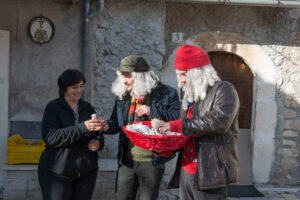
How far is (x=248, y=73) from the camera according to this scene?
216 inches

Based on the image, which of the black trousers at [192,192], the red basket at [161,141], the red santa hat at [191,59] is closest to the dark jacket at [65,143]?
the red basket at [161,141]

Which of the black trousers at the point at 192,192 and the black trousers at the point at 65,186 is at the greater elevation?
the black trousers at the point at 192,192

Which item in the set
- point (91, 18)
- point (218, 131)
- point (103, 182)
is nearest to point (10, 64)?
point (91, 18)

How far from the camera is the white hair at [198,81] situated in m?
2.23

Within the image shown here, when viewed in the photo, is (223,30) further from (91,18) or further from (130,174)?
(130,174)

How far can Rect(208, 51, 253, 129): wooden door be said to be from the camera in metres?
5.43

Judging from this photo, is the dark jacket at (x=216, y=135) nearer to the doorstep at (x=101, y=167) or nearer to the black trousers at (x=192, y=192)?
the black trousers at (x=192, y=192)

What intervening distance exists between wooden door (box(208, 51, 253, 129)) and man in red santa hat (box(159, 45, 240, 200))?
3.23 m

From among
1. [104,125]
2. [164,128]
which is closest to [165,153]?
[164,128]

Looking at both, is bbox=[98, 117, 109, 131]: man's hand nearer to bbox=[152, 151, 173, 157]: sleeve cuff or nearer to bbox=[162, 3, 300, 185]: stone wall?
bbox=[152, 151, 173, 157]: sleeve cuff

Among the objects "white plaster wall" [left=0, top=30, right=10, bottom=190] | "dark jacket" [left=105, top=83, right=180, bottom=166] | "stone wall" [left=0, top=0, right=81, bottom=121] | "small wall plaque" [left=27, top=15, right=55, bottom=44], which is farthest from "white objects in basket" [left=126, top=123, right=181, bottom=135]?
"white plaster wall" [left=0, top=30, right=10, bottom=190]

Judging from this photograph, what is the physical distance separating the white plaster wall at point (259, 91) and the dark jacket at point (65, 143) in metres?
2.95

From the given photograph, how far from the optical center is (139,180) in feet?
9.14

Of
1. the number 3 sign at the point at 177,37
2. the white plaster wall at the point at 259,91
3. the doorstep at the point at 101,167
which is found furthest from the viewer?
the white plaster wall at the point at 259,91
